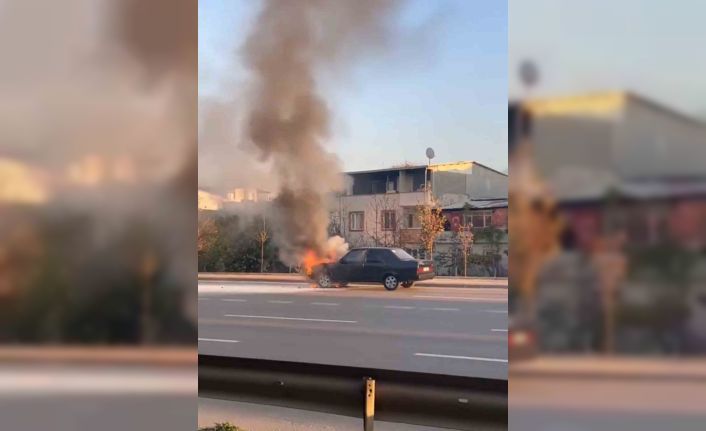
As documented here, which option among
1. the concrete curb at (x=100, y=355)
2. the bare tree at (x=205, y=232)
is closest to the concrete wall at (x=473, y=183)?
the bare tree at (x=205, y=232)

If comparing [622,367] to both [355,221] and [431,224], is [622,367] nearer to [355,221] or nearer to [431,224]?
[431,224]

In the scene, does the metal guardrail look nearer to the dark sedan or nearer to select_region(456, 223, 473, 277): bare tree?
the dark sedan

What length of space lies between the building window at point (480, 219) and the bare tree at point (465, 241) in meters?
0.03

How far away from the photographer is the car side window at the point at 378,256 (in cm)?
262

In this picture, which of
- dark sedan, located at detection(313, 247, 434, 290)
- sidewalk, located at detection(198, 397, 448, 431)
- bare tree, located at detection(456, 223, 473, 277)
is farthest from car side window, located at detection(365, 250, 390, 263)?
sidewalk, located at detection(198, 397, 448, 431)

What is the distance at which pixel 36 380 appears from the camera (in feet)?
7.27

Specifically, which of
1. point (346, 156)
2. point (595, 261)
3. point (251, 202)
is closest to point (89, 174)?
point (251, 202)

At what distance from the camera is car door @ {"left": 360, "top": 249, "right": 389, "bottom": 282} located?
2.62 m

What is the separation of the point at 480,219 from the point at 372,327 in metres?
0.77

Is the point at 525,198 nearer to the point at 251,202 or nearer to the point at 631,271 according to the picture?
the point at 631,271

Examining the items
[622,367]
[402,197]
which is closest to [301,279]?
[402,197]

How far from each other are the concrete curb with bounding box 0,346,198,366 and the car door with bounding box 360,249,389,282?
93cm

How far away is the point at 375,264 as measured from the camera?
8.63ft

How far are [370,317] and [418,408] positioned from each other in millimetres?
490
